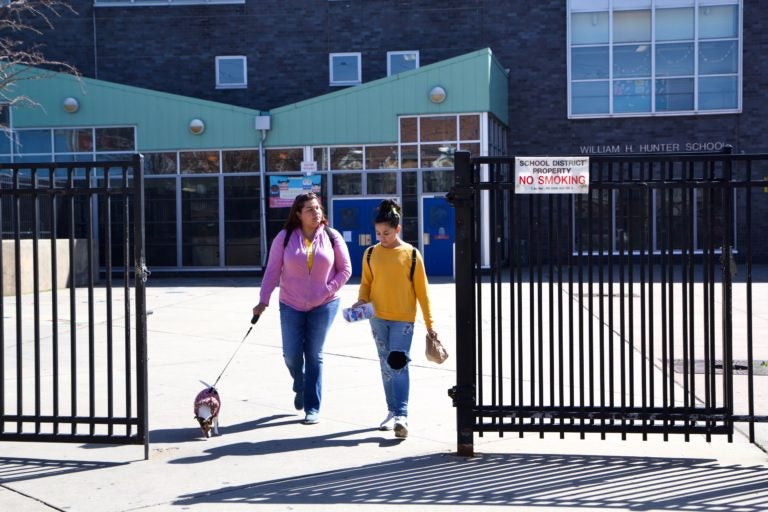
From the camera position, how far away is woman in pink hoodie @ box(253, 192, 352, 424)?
7.68m

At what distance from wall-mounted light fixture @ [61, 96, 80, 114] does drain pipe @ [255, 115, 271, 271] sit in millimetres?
4886

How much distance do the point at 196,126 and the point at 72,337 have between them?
65.9 feet

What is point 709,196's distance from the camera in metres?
6.61

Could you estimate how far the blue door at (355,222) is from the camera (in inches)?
1032

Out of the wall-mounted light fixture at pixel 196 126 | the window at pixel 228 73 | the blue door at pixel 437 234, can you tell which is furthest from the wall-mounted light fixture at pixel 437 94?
the window at pixel 228 73

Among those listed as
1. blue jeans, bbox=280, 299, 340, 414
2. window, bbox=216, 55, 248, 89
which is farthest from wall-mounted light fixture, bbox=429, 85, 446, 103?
blue jeans, bbox=280, 299, 340, 414

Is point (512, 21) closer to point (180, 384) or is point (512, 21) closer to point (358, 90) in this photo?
point (358, 90)

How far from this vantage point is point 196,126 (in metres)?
26.0

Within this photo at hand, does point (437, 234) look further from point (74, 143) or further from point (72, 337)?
point (72, 337)

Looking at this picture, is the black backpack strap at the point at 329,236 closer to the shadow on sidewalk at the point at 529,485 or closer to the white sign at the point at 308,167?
the shadow on sidewalk at the point at 529,485

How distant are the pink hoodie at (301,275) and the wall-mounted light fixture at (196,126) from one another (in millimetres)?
18967

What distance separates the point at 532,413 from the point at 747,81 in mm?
24434

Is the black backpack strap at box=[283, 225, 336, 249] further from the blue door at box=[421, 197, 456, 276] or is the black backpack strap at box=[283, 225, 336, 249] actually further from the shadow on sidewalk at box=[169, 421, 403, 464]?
the blue door at box=[421, 197, 456, 276]

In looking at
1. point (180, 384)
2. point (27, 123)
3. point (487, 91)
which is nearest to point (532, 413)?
point (180, 384)
